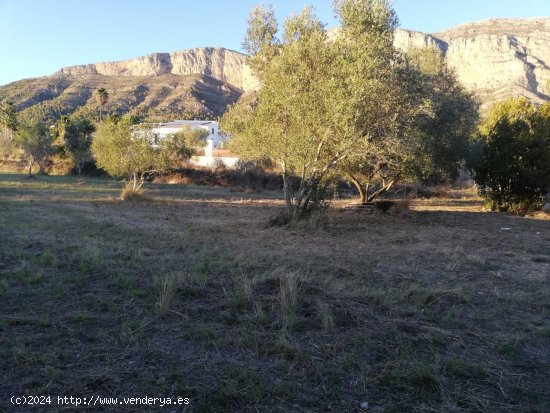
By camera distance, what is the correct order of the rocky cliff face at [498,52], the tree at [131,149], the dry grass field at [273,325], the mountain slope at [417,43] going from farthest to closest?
the mountain slope at [417,43], the rocky cliff face at [498,52], the tree at [131,149], the dry grass field at [273,325]

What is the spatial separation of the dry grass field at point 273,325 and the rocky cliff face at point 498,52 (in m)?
78.1

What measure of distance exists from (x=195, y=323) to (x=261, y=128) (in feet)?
33.9

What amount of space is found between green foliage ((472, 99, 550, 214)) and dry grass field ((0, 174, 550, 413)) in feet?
36.5

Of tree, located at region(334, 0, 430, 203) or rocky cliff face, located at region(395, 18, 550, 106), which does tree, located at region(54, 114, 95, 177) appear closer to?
tree, located at region(334, 0, 430, 203)

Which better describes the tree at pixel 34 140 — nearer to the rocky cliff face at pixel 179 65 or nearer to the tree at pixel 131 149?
the tree at pixel 131 149

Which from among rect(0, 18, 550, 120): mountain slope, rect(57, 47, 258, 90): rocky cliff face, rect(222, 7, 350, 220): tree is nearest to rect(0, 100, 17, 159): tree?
rect(0, 18, 550, 120): mountain slope

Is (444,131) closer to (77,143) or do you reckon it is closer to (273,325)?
(273,325)

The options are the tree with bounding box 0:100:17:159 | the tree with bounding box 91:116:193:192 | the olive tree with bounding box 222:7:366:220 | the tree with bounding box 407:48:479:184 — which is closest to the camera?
the olive tree with bounding box 222:7:366:220

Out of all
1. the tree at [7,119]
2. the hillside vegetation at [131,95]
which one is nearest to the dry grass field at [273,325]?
the tree at [7,119]

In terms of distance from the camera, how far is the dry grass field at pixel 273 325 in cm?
373

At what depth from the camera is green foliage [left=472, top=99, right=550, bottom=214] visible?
19.8 meters

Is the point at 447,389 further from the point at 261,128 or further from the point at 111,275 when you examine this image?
the point at 261,128

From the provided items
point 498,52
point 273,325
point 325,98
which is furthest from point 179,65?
point 273,325

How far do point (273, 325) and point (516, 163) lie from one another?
19401mm
